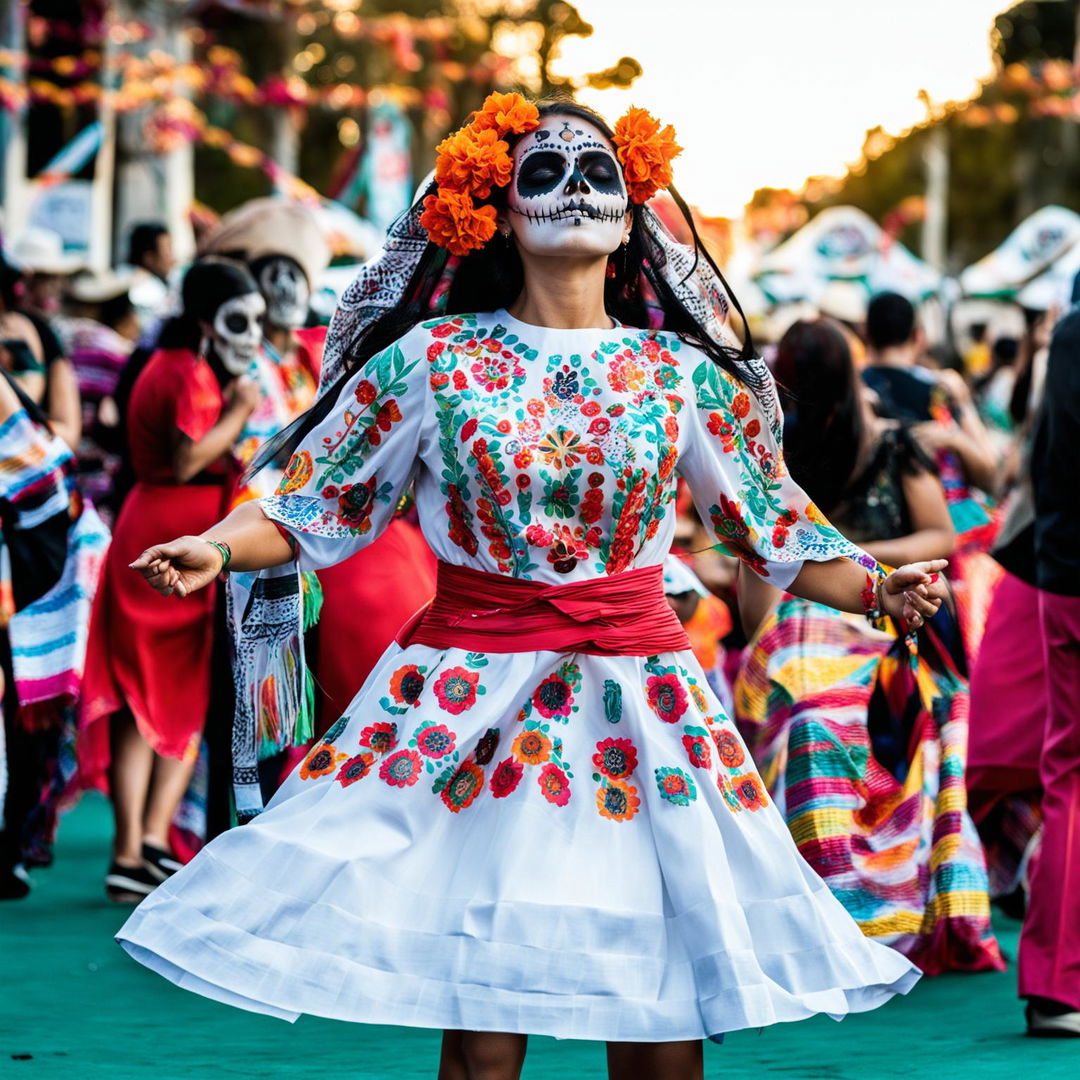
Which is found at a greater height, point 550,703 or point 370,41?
point 370,41

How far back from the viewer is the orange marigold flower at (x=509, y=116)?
4180 mm

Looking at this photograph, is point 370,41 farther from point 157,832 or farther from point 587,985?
point 587,985

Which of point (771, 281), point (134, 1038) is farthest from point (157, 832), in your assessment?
point (771, 281)

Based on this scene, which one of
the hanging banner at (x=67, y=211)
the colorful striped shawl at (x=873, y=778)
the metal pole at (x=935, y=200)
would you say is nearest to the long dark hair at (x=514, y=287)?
the colorful striped shawl at (x=873, y=778)

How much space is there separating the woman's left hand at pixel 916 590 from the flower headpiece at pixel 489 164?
0.91 m

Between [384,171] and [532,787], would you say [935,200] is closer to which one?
[384,171]

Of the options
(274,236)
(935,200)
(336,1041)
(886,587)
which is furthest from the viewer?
(935,200)

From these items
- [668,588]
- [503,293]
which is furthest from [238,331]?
[503,293]

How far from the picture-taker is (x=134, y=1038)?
5.43 metres

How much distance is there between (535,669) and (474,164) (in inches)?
39.5

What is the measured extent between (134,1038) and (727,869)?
2300mm

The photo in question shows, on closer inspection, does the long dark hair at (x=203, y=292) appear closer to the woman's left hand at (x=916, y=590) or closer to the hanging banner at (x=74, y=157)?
the woman's left hand at (x=916, y=590)

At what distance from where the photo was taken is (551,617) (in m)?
3.87

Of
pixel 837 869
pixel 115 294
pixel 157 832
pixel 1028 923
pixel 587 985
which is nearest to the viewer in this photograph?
pixel 587 985
